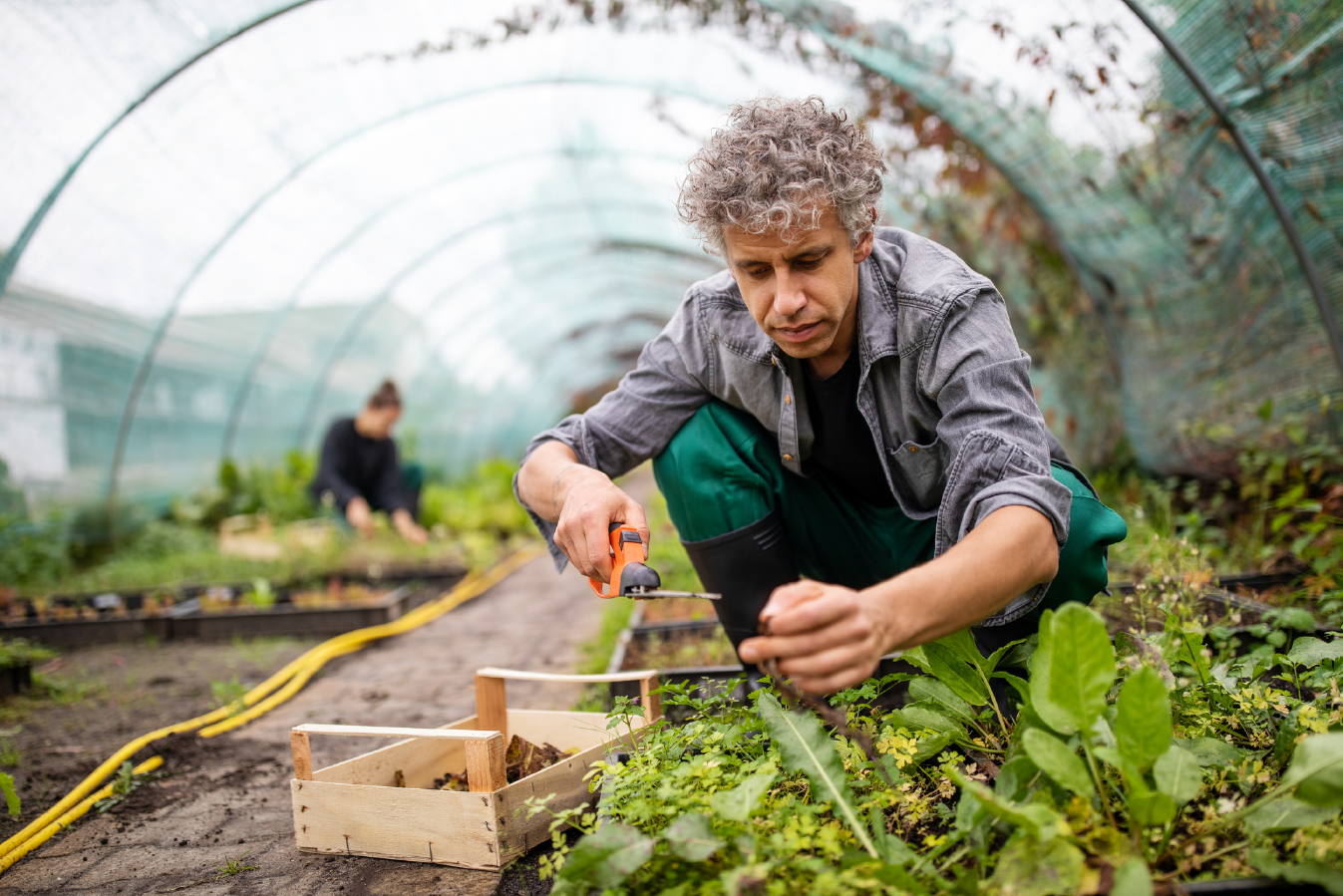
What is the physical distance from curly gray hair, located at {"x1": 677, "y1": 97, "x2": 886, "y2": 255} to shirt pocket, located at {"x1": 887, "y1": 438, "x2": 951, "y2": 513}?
48 centimetres

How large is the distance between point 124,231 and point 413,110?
1989 mm

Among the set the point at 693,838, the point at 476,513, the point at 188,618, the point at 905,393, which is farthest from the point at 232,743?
the point at 476,513

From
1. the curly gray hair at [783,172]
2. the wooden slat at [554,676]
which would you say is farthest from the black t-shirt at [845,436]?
the wooden slat at [554,676]

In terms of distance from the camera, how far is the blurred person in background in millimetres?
6293

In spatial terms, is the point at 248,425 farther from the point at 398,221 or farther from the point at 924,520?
the point at 924,520

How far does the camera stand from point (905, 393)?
1798mm

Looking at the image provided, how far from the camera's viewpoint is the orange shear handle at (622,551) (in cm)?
155

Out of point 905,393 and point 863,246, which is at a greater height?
point 863,246

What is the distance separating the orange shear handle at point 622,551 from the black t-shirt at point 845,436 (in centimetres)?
65

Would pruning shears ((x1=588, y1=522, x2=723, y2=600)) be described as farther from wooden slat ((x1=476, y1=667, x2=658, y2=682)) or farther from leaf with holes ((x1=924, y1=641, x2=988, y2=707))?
leaf with holes ((x1=924, y1=641, x2=988, y2=707))

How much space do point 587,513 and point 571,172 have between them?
22.7 ft

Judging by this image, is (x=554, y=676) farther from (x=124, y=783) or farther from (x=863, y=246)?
(x=124, y=783)

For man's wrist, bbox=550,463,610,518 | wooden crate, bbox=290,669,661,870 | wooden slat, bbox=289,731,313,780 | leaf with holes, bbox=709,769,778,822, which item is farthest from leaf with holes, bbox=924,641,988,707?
wooden slat, bbox=289,731,313,780

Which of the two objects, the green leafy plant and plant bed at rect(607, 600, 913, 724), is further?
plant bed at rect(607, 600, 913, 724)
